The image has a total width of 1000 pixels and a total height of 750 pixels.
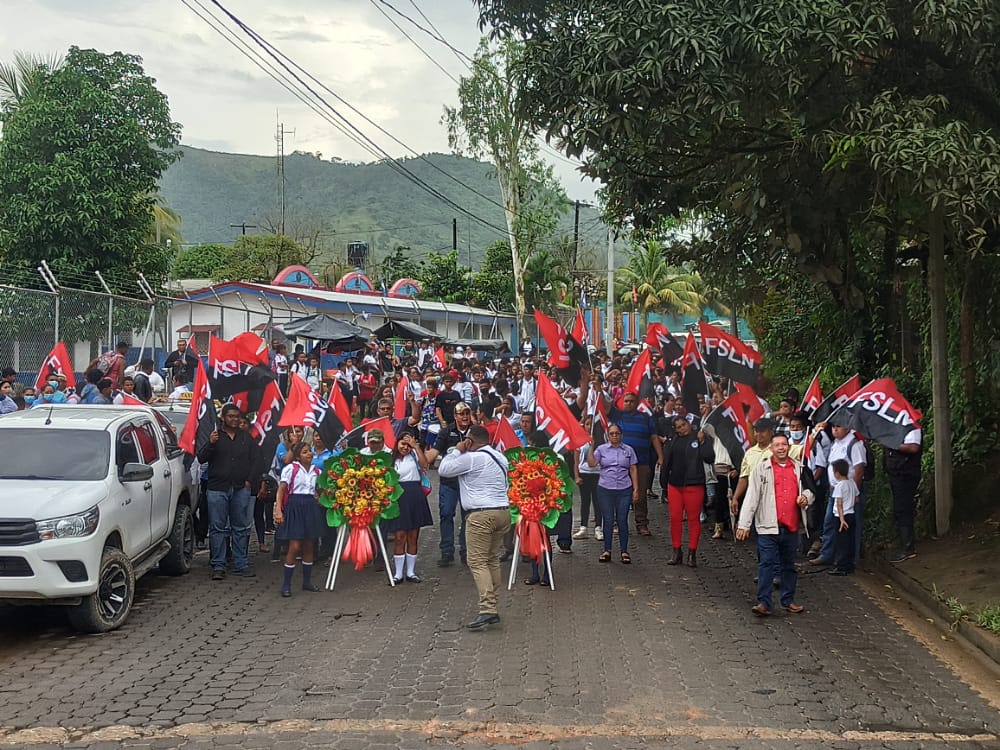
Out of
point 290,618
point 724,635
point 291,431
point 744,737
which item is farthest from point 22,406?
point 744,737

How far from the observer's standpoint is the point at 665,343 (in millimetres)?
21594

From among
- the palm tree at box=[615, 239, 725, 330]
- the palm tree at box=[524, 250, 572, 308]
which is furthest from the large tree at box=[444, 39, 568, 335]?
the palm tree at box=[615, 239, 725, 330]

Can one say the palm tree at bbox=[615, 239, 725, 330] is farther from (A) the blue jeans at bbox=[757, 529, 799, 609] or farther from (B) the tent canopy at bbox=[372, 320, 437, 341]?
(A) the blue jeans at bbox=[757, 529, 799, 609]

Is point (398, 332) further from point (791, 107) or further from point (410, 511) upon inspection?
point (791, 107)

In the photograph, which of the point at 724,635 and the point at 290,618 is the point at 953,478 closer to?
the point at 724,635

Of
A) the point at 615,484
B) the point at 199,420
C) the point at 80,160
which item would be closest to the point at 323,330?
the point at 80,160

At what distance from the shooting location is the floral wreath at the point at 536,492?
1127 cm

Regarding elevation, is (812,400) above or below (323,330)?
below

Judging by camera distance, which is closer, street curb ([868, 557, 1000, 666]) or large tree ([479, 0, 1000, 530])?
street curb ([868, 557, 1000, 666])

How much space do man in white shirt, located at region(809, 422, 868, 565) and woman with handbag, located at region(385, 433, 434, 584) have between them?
4657mm

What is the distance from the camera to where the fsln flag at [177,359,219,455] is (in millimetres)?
12258

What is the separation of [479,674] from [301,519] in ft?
12.0

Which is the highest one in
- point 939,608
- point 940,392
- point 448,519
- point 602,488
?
point 940,392

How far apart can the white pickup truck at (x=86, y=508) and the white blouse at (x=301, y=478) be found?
49.6 inches
